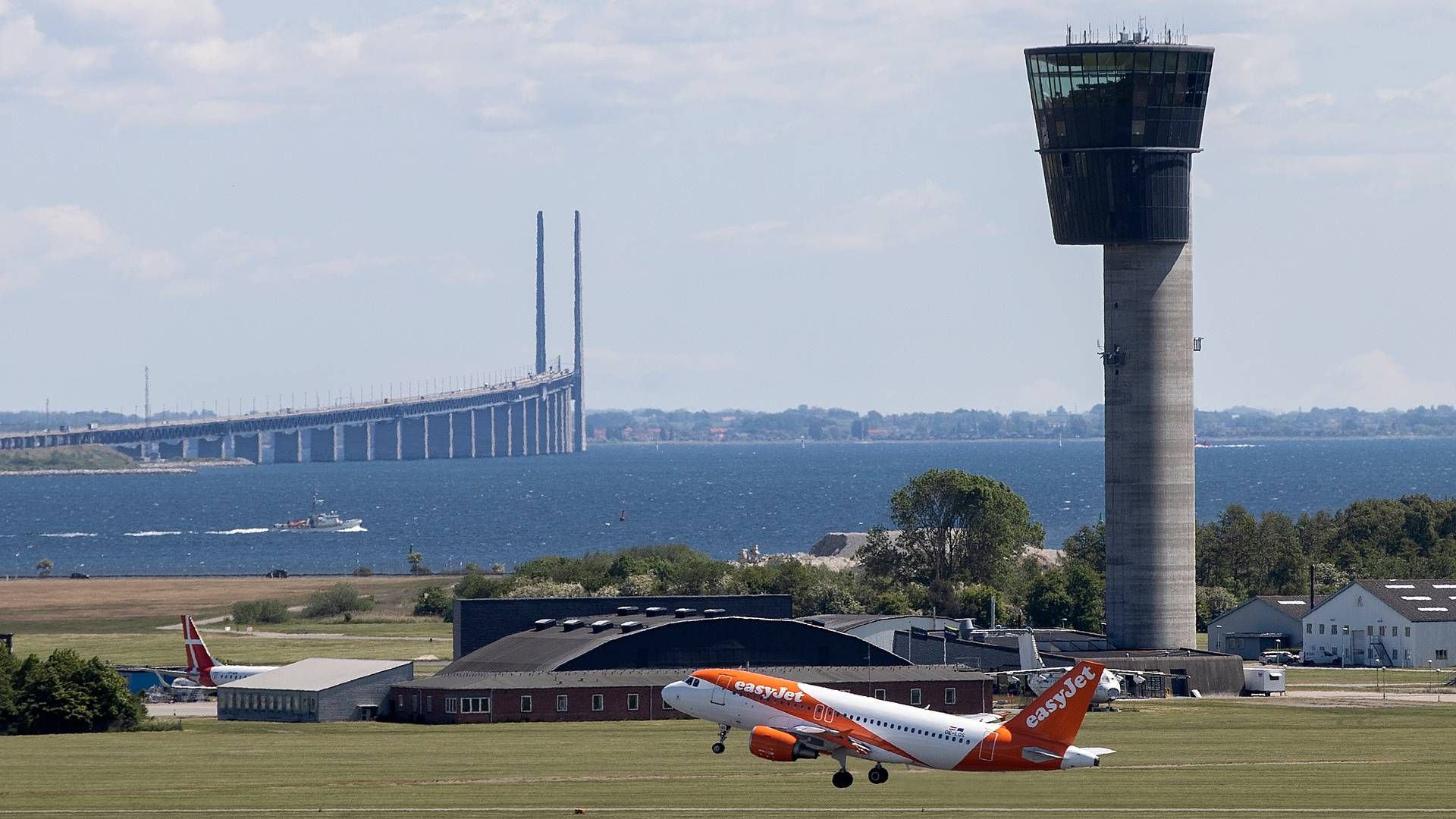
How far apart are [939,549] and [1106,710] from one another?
66519mm

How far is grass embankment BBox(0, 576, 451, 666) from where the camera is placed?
14212 cm

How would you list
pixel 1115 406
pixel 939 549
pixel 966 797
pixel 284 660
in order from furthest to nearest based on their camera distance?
pixel 939 549, pixel 284 660, pixel 1115 406, pixel 966 797

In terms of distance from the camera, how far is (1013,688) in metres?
117

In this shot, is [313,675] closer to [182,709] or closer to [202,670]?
[182,709]

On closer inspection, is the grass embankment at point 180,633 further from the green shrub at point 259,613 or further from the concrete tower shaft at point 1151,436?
the concrete tower shaft at point 1151,436

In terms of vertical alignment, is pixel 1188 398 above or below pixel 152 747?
above

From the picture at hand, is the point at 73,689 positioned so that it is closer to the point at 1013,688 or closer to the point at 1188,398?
the point at 1013,688

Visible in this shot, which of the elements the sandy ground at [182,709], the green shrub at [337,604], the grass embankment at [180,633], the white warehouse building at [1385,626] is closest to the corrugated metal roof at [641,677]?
the sandy ground at [182,709]

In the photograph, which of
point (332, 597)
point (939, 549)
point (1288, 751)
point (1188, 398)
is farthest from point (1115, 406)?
point (332, 597)

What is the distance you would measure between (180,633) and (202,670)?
41.5 m

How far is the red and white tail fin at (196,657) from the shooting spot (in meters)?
120

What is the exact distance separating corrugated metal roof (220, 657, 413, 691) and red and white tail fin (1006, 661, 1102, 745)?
47937 millimetres

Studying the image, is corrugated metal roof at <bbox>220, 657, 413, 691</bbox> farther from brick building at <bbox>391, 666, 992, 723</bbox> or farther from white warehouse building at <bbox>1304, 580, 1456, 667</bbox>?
white warehouse building at <bbox>1304, 580, 1456, 667</bbox>

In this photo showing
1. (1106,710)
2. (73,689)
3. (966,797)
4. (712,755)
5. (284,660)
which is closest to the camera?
(966,797)
